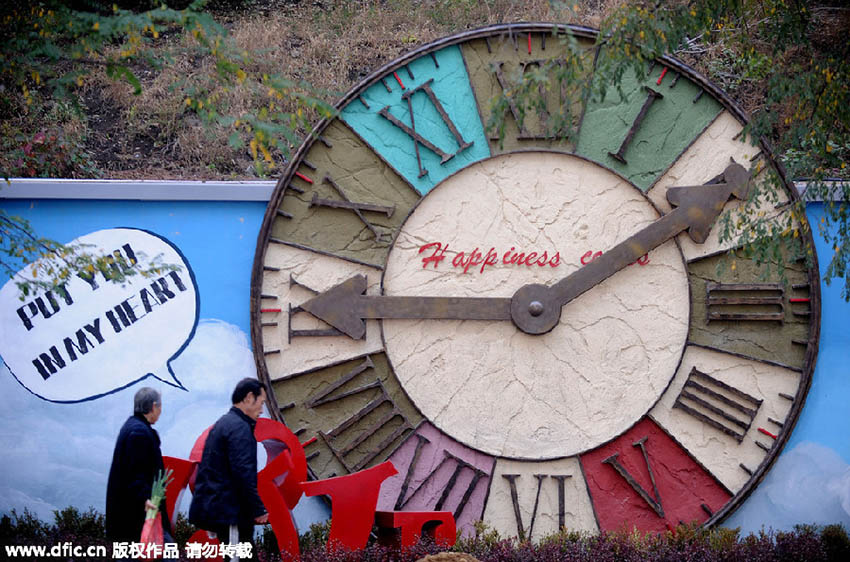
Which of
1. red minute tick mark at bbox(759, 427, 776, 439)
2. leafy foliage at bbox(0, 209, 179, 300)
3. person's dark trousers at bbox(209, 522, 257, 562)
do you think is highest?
leafy foliage at bbox(0, 209, 179, 300)

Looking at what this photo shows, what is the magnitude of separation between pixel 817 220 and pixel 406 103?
9.18 feet

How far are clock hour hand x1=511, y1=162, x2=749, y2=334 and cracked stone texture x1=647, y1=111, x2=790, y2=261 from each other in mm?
59

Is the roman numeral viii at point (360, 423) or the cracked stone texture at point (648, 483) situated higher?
the roman numeral viii at point (360, 423)

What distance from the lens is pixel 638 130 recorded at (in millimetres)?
5262

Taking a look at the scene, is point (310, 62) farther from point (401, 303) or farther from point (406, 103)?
point (401, 303)

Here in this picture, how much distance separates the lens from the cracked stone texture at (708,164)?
5242 mm

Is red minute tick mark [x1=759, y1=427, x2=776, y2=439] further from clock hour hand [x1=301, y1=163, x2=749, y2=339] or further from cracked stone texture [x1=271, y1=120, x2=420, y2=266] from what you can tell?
cracked stone texture [x1=271, y1=120, x2=420, y2=266]

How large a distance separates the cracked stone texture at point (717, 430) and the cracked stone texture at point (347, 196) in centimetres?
202

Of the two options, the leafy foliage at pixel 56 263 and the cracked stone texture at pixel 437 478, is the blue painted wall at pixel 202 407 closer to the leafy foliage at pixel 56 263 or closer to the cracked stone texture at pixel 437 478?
the leafy foliage at pixel 56 263

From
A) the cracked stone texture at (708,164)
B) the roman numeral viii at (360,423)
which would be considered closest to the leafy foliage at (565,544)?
the roman numeral viii at (360,423)

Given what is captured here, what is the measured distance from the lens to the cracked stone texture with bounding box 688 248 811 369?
5223 millimetres

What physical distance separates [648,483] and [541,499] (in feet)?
2.20

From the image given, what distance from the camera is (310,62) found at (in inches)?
298

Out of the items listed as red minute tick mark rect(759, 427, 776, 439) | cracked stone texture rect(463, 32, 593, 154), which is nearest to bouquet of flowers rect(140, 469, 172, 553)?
cracked stone texture rect(463, 32, 593, 154)
